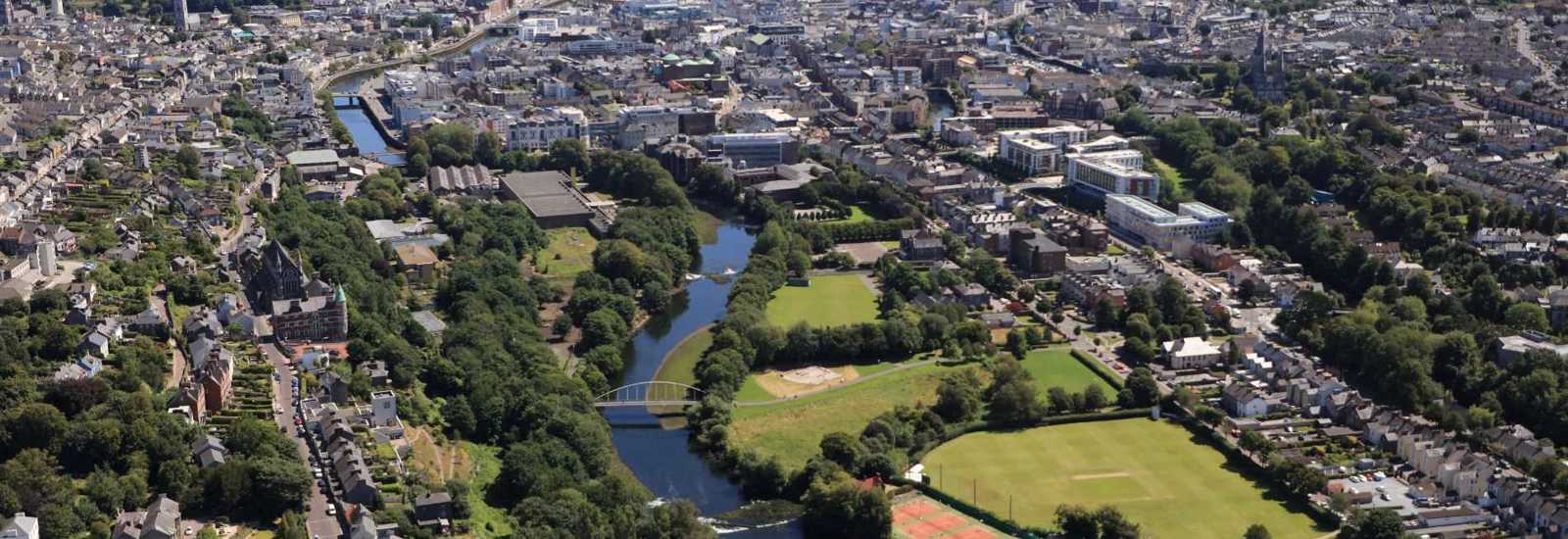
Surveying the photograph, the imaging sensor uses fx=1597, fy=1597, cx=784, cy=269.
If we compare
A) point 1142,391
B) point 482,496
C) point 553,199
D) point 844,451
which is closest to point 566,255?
point 553,199


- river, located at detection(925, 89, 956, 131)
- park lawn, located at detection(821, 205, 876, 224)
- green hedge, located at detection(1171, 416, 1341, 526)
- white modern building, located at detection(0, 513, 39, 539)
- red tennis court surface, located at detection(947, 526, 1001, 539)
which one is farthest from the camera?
river, located at detection(925, 89, 956, 131)

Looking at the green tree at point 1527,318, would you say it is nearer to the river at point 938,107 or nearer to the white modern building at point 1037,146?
the white modern building at point 1037,146

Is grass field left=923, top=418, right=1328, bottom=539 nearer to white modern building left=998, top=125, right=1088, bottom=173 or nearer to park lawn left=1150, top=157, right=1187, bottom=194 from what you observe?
park lawn left=1150, top=157, right=1187, bottom=194

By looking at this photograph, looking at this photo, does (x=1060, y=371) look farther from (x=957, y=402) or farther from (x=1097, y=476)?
(x=1097, y=476)

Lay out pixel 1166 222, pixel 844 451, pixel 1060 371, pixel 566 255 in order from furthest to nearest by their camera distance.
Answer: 1. pixel 1166 222
2. pixel 566 255
3. pixel 1060 371
4. pixel 844 451

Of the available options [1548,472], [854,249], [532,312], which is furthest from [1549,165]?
[532,312]

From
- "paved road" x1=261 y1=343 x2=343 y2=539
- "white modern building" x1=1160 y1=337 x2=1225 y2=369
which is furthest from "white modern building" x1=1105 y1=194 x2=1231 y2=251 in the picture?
"paved road" x1=261 y1=343 x2=343 y2=539
